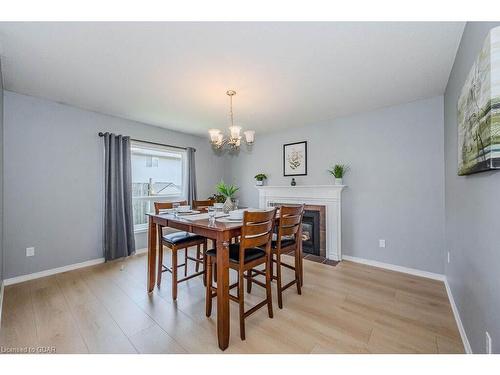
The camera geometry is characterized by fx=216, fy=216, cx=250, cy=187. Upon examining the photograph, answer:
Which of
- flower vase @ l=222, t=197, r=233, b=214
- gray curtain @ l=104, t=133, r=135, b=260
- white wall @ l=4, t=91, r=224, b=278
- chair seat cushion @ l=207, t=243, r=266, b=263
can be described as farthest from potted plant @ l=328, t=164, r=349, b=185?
white wall @ l=4, t=91, r=224, b=278

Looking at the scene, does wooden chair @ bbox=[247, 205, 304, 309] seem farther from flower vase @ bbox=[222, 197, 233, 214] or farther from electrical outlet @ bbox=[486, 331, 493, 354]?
electrical outlet @ bbox=[486, 331, 493, 354]

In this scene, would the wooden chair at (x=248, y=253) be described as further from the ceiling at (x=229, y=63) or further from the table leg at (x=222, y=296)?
the ceiling at (x=229, y=63)

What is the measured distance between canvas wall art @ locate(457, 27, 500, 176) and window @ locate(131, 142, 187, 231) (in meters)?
4.19

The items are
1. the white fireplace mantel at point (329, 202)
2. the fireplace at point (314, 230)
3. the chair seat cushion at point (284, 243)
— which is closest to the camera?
the chair seat cushion at point (284, 243)

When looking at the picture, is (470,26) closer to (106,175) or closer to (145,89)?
(145,89)

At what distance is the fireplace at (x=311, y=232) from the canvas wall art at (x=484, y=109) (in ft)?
7.90

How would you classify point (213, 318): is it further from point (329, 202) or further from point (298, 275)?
point (329, 202)

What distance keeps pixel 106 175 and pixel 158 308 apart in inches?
90.4

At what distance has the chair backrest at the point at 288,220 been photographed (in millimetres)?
2092

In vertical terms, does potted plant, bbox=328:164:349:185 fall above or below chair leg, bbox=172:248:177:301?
above

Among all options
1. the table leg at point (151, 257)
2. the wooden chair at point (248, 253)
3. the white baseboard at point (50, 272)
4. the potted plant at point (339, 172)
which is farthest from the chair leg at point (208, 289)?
the potted plant at point (339, 172)

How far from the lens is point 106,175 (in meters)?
3.37

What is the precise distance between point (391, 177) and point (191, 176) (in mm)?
3585

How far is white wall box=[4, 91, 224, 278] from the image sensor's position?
2668 mm
